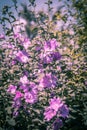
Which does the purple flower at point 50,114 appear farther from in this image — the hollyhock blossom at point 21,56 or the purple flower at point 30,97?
the hollyhock blossom at point 21,56

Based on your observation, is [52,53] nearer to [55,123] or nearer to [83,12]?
[55,123]

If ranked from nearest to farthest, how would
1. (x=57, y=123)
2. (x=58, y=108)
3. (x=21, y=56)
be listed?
1. (x=58, y=108)
2. (x=57, y=123)
3. (x=21, y=56)

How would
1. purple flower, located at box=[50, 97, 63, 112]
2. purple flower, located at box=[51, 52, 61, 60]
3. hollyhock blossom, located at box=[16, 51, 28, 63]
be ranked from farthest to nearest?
1. hollyhock blossom, located at box=[16, 51, 28, 63]
2. purple flower, located at box=[51, 52, 61, 60]
3. purple flower, located at box=[50, 97, 63, 112]

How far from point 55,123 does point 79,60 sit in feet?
7.82

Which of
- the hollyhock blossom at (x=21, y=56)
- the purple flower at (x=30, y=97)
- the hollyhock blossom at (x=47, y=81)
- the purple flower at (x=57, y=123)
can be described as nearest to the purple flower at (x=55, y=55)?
the hollyhock blossom at (x=47, y=81)

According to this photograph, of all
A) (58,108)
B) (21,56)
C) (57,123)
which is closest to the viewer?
(58,108)

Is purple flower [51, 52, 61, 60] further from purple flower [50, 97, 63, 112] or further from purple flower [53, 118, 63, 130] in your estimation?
purple flower [53, 118, 63, 130]

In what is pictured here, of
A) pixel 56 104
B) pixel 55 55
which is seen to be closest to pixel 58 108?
pixel 56 104

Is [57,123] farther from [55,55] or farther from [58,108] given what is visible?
[55,55]

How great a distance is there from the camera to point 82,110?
13.8 ft

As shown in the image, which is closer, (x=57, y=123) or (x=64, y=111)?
(x=64, y=111)

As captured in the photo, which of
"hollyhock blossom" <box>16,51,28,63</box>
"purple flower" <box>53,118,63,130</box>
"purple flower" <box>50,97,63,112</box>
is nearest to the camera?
"purple flower" <box>50,97,63,112</box>

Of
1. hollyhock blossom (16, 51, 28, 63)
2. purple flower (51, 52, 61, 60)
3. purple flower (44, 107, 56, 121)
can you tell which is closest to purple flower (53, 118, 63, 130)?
purple flower (44, 107, 56, 121)

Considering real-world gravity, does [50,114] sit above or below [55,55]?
below
